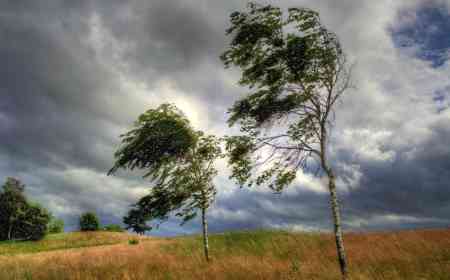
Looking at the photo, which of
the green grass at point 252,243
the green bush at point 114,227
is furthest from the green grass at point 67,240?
the green grass at point 252,243

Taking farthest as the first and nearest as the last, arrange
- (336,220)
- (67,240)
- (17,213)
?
(17,213) < (67,240) < (336,220)

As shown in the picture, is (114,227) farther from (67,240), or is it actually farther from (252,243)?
(252,243)

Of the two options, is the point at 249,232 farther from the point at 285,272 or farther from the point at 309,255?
the point at 285,272

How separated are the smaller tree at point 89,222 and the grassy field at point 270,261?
3695 cm

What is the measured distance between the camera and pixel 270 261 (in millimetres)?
13750

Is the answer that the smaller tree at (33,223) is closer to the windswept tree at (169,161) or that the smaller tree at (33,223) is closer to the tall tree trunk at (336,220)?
the windswept tree at (169,161)

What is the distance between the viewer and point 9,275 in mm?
12070

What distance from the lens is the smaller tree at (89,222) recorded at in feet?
186


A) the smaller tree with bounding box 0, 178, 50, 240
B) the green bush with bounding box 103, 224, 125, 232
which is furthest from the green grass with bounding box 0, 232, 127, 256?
the green bush with bounding box 103, 224, 125, 232

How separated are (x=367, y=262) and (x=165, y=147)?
11.3 meters

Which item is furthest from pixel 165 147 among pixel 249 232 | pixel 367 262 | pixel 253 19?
pixel 249 232

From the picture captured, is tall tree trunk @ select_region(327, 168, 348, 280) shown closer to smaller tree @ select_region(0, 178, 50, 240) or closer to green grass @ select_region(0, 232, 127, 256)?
green grass @ select_region(0, 232, 127, 256)

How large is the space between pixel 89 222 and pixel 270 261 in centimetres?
5157

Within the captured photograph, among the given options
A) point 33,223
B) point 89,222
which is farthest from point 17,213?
point 89,222
